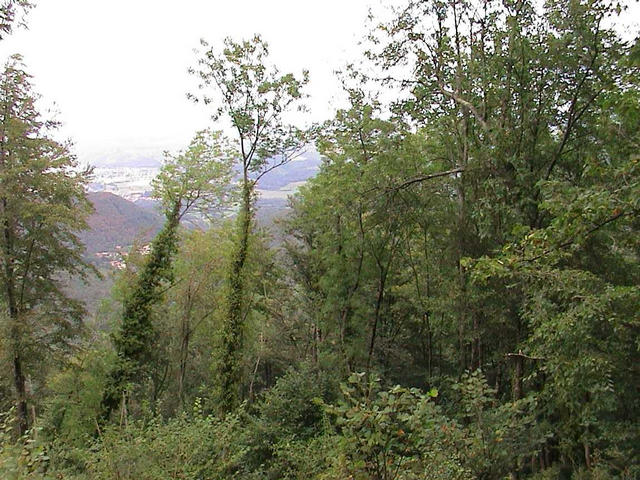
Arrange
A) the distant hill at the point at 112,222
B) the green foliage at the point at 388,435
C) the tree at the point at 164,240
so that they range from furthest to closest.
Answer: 1. the distant hill at the point at 112,222
2. the tree at the point at 164,240
3. the green foliage at the point at 388,435

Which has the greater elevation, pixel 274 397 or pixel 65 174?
pixel 65 174

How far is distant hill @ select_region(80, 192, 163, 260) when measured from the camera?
164 ft

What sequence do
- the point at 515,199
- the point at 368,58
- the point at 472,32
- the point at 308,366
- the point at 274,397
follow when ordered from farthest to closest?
1. the point at 308,366
2. the point at 274,397
3. the point at 368,58
4. the point at 472,32
5. the point at 515,199

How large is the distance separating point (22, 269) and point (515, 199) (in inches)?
498

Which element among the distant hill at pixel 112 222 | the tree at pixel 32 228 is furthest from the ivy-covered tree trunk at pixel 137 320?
the distant hill at pixel 112 222

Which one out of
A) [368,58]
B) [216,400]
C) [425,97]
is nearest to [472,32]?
[425,97]

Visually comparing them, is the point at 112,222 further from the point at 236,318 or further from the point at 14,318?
the point at 236,318

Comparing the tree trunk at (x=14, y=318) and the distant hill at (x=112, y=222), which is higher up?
the distant hill at (x=112, y=222)

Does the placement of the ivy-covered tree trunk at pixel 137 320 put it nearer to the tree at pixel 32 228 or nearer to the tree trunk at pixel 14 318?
the tree at pixel 32 228

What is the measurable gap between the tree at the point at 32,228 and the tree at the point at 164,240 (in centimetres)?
175

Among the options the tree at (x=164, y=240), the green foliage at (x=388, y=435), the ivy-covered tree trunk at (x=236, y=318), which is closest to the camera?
the green foliage at (x=388, y=435)

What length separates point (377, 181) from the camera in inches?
393

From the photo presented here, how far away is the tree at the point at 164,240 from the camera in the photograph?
13.7m

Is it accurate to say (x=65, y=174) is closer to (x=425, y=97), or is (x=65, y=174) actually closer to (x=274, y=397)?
(x=274, y=397)
